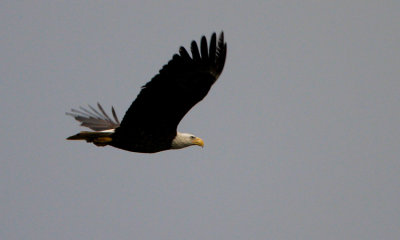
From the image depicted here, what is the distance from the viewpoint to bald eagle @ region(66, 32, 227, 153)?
11.5 meters

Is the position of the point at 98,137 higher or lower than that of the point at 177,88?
lower

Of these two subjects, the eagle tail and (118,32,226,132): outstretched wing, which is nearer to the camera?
(118,32,226,132): outstretched wing

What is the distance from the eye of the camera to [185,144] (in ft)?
43.6

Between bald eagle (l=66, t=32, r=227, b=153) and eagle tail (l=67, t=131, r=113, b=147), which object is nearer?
bald eagle (l=66, t=32, r=227, b=153)

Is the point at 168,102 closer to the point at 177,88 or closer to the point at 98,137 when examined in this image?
the point at 177,88

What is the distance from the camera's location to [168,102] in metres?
12.1

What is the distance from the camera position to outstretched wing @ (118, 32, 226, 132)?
11430 millimetres

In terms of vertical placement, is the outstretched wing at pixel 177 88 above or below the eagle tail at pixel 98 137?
above

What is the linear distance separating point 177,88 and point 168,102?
406mm

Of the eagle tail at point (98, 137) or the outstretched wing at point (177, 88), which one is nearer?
the outstretched wing at point (177, 88)

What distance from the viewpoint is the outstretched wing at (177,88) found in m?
11.4

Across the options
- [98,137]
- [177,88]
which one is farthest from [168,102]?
[98,137]

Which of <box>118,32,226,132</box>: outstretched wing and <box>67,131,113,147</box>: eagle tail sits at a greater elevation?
<box>118,32,226,132</box>: outstretched wing

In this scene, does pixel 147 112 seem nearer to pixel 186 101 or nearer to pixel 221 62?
pixel 186 101
